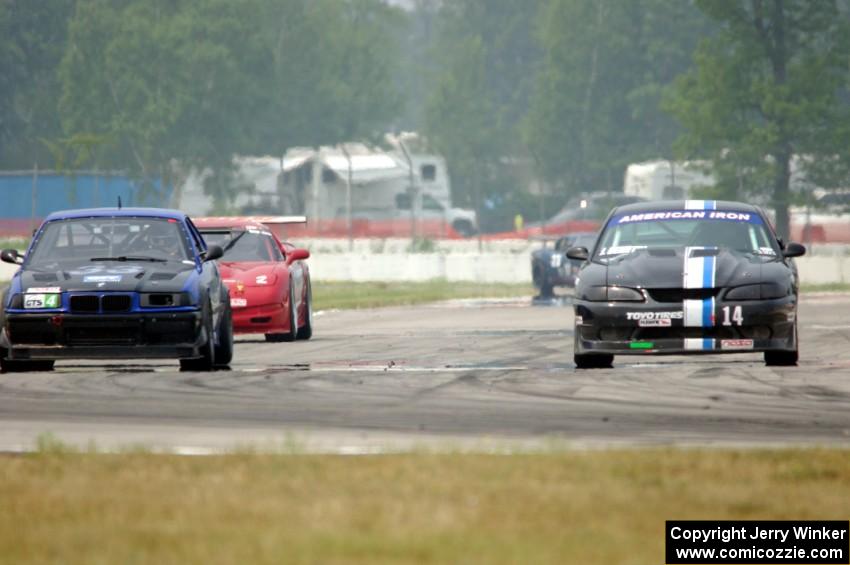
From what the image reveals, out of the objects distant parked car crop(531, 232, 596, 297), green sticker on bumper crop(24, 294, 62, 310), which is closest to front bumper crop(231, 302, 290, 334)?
green sticker on bumper crop(24, 294, 62, 310)

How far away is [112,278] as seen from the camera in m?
14.7

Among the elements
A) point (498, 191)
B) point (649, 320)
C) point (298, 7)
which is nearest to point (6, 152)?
point (298, 7)

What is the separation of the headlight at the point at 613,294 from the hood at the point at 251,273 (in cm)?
589

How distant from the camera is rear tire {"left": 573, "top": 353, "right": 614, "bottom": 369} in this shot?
49.4ft

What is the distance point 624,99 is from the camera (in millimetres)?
83625

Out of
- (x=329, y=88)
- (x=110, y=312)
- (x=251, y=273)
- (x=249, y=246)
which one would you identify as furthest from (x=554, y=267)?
(x=329, y=88)

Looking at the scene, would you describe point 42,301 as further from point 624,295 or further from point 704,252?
point 704,252

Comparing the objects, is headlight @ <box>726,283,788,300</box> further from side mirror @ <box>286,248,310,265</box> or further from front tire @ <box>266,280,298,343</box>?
side mirror @ <box>286,248,310,265</box>

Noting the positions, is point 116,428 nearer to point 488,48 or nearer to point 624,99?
point 624,99

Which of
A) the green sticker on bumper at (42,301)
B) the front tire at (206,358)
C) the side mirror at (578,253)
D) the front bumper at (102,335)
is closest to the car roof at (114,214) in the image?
the front tire at (206,358)

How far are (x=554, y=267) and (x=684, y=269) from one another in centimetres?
2188

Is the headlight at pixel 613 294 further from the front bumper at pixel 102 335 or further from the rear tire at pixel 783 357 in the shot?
the front bumper at pixel 102 335

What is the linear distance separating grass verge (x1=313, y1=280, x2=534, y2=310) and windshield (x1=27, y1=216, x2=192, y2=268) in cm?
1593

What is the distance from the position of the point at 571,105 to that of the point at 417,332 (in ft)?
198
